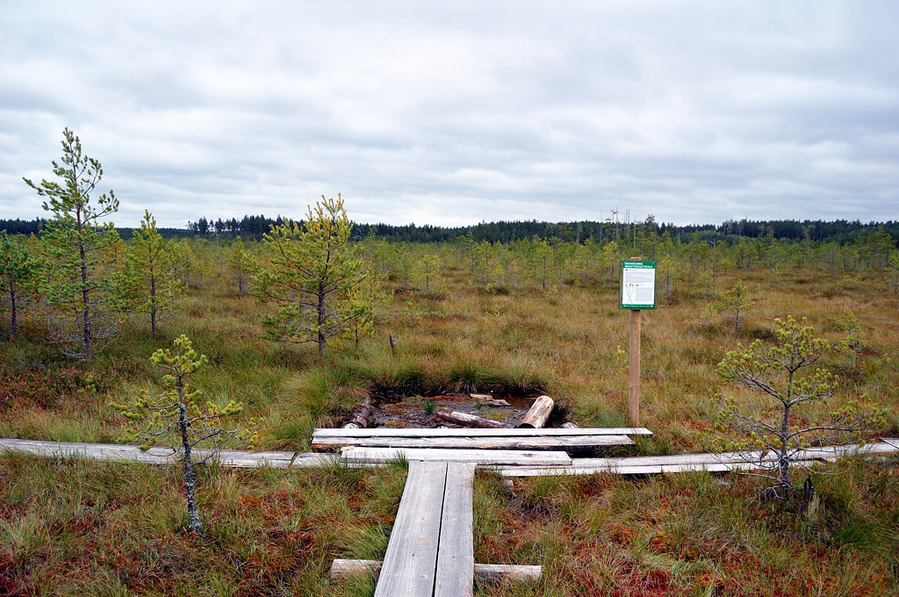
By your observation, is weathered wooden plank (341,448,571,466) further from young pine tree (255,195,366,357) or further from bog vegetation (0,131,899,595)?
young pine tree (255,195,366,357)

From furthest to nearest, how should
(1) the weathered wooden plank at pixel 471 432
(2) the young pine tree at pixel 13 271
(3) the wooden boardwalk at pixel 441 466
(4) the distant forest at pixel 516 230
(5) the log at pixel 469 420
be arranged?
(4) the distant forest at pixel 516 230
(2) the young pine tree at pixel 13 271
(5) the log at pixel 469 420
(1) the weathered wooden plank at pixel 471 432
(3) the wooden boardwalk at pixel 441 466

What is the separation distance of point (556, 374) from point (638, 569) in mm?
5240

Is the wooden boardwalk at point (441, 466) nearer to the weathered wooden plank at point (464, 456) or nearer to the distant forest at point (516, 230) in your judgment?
the weathered wooden plank at point (464, 456)

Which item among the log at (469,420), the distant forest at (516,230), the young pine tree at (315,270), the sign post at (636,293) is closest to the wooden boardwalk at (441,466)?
the sign post at (636,293)

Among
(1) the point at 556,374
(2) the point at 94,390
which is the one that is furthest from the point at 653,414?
(2) the point at 94,390

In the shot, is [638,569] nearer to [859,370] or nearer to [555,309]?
[859,370]

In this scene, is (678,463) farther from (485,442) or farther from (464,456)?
(464,456)

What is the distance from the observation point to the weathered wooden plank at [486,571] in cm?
304

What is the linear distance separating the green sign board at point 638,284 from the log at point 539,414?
1.95m

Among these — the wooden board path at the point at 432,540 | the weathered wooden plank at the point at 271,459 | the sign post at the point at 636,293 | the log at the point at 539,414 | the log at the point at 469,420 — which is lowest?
the log at the point at 469,420

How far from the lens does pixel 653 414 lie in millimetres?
6406

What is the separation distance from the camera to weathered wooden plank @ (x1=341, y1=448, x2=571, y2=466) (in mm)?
4754

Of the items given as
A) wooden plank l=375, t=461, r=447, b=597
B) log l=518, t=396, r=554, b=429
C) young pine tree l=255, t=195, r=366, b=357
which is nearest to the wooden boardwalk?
wooden plank l=375, t=461, r=447, b=597

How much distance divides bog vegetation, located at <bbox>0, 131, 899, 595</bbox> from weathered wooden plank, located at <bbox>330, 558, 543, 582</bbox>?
95 mm
